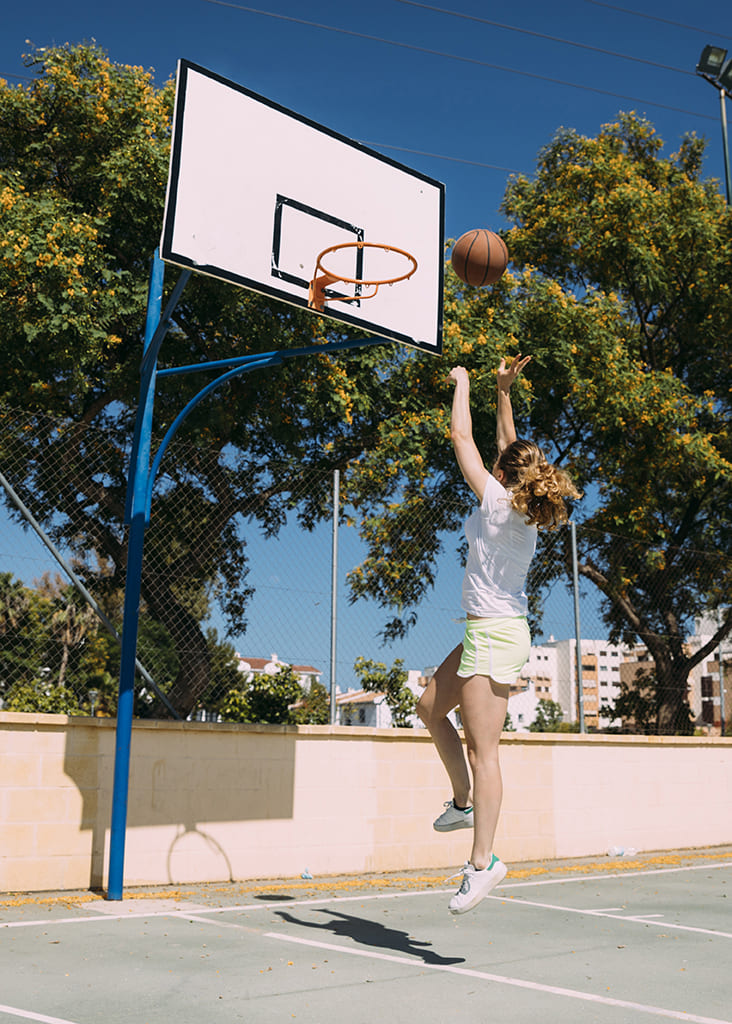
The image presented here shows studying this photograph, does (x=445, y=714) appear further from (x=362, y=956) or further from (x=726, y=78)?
(x=726, y=78)

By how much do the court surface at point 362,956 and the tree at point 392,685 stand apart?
2.06 m

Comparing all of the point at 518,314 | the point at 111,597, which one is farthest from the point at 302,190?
the point at 518,314

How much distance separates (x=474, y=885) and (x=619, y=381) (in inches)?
540

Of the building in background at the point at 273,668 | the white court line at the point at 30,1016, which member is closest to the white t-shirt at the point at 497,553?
the white court line at the point at 30,1016

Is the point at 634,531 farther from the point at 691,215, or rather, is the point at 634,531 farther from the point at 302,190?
the point at 302,190

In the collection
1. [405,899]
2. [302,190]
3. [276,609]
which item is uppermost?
[302,190]

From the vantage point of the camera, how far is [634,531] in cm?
1766

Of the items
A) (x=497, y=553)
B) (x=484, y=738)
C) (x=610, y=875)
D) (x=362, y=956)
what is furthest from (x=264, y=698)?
(x=497, y=553)

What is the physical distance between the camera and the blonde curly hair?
16.2 ft

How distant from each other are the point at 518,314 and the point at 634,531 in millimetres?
4290

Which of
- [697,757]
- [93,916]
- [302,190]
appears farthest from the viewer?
[697,757]

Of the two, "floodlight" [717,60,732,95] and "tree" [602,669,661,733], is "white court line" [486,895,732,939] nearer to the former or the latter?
"tree" [602,669,661,733]

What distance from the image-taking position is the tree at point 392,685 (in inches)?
385

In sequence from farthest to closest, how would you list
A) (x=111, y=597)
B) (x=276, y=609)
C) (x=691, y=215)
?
(x=691, y=215)
(x=111, y=597)
(x=276, y=609)
